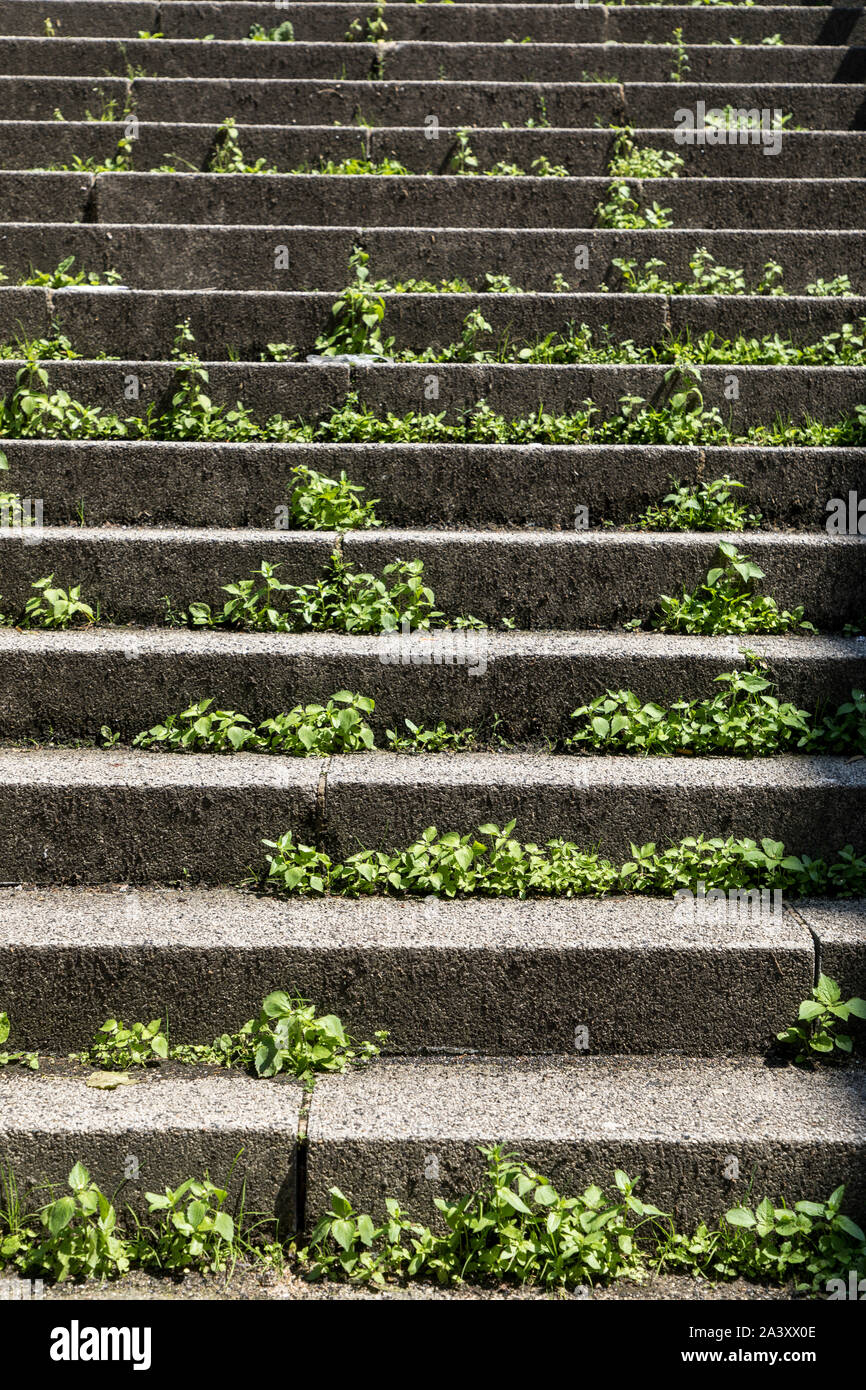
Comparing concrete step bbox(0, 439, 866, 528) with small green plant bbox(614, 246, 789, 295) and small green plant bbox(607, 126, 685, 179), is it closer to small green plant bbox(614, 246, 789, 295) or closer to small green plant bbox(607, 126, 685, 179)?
small green plant bbox(614, 246, 789, 295)

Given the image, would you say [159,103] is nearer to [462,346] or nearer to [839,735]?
[462,346]

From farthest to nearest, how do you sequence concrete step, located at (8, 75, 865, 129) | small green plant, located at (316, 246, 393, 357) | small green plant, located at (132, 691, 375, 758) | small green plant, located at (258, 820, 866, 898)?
concrete step, located at (8, 75, 865, 129), small green plant, located at (316, 246, 393, 357), small green plant, located at (132, 691, 375, 758), small green plant, located at (258, 820, 866, 898)

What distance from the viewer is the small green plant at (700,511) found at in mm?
3934

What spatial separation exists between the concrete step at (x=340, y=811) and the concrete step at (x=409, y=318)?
205cm

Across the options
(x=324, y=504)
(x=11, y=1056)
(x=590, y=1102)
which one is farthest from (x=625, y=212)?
(x=11, y=1056)

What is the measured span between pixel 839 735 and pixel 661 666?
559 millimetres

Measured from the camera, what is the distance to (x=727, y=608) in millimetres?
3693

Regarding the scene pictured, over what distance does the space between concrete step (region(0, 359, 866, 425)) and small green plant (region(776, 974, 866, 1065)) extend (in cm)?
224

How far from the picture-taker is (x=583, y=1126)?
263 cm

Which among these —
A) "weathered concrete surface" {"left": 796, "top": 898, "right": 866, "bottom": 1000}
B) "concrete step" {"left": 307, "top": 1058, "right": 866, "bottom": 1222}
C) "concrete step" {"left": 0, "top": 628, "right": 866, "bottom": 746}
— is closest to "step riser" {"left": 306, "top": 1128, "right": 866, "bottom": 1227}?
"concrete step" {"left": 307, "top": 1058, "right": 866, "bottom": 1222}

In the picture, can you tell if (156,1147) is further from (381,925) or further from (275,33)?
(275,33)

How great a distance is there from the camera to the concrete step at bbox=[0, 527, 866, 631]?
12.1 feet

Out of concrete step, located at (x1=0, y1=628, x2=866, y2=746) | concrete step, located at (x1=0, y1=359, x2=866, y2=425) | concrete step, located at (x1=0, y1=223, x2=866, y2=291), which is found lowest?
concrete step, located at (x1=0, y1=628, x2=866, y2=746)

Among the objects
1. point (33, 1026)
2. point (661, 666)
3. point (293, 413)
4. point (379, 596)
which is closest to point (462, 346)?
point (293, 413)
